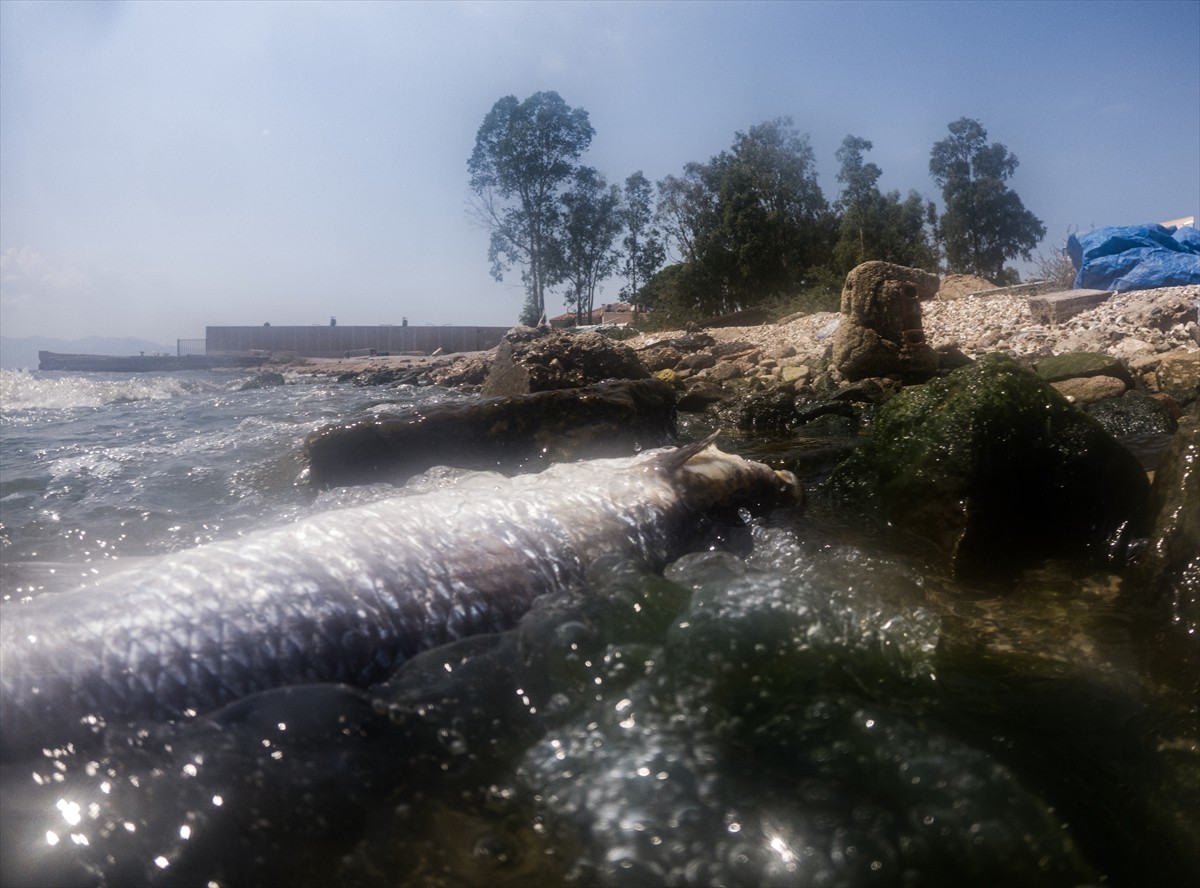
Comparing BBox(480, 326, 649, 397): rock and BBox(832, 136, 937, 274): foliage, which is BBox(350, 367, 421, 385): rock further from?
BBox(832, 136, 937, 274): foliage

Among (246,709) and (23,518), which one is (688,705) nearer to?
(246,709)

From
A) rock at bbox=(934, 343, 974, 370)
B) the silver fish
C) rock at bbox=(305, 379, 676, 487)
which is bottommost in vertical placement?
the silver fish

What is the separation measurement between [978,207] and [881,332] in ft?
82.1

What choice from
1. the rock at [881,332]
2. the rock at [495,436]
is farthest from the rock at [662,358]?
the rock at [495,436]

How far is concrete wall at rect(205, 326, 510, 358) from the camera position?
40.8m

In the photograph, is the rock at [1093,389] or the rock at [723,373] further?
the rock at [723,373]

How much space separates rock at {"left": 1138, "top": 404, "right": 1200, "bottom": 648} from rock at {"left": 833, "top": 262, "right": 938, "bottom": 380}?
21.6 feet

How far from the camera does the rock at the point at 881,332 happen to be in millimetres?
9633

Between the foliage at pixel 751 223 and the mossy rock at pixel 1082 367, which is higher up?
the foliage at pixel 751 223

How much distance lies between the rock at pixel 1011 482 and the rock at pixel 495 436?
2.47 meters

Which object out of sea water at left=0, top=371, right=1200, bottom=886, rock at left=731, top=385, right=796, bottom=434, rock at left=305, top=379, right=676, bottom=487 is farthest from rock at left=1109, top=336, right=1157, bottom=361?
sea water at left=0, top=371, right=1200, bottom=886

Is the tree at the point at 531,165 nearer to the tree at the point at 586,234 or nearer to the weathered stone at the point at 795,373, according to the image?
the tree at the point at 586,234

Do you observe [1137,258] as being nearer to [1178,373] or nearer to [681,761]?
[1178,373]

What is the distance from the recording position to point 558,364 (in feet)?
28.4
